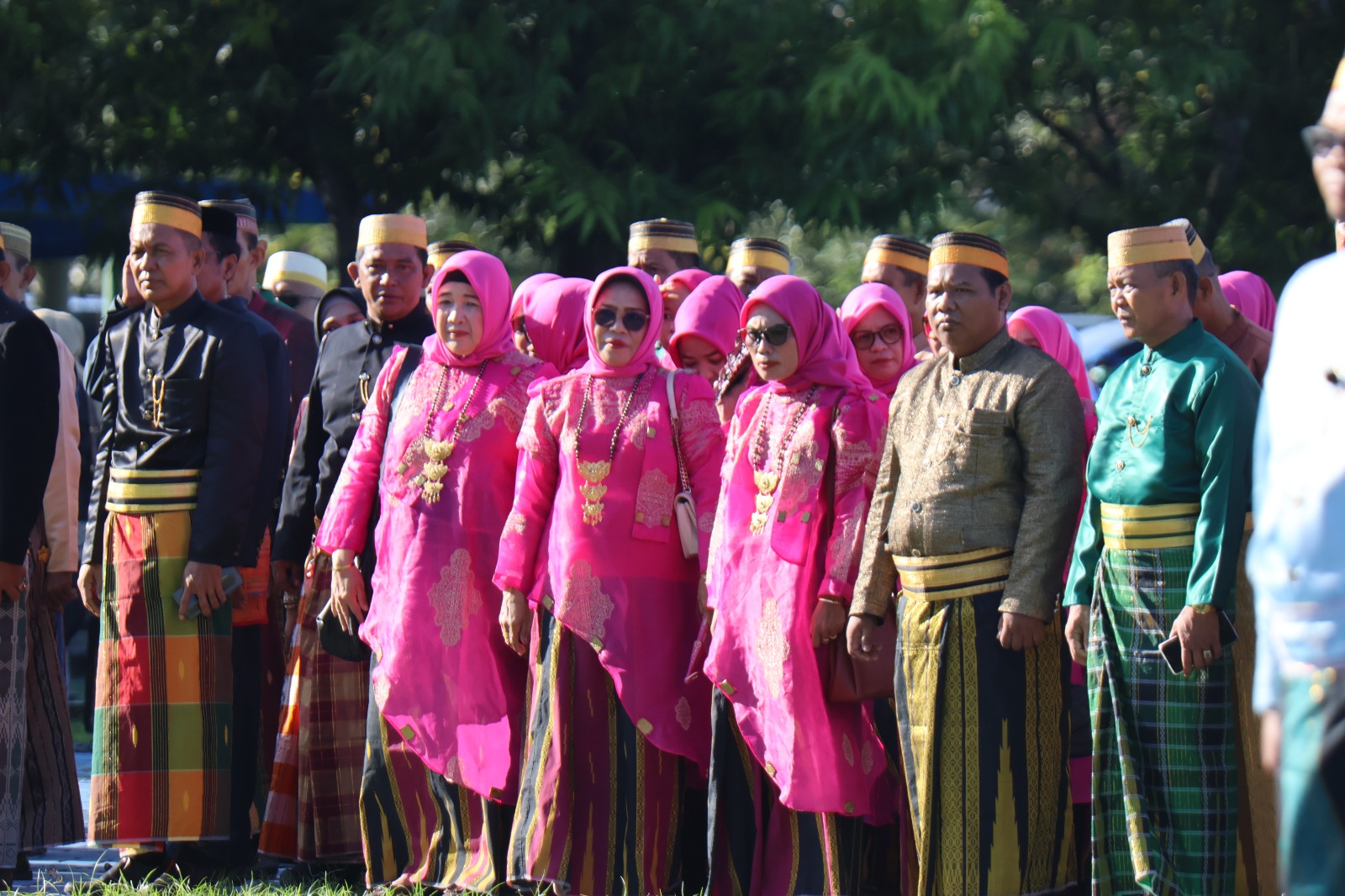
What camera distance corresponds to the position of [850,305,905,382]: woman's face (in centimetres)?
592

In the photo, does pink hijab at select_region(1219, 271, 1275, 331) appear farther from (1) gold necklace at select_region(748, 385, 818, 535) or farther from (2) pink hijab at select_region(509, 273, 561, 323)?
(2) pink hijab at select_region(509, 273, 561, 323)

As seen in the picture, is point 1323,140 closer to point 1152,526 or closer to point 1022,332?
point 1152,526

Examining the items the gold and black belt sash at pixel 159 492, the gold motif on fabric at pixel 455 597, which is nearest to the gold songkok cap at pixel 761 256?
the gold motif on fabric at pixel 455 597

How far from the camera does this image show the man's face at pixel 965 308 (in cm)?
478

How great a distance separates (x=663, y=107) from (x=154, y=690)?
646 cm

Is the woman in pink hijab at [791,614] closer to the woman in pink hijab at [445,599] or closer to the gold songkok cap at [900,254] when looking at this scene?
the woman in pink hijab at [445,599]

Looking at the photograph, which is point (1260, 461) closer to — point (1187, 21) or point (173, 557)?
point (173, 557)

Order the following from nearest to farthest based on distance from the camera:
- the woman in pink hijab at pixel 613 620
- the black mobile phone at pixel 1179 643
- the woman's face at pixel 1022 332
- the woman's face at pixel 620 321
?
1. the black mobile phone at pixel 1179 643
2. the woman in pink hijab at pixel 613 620
3. the woman's face at pixel 620 321
4. the woman's face at pixel 1022 332

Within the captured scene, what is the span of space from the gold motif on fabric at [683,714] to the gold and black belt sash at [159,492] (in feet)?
5.69

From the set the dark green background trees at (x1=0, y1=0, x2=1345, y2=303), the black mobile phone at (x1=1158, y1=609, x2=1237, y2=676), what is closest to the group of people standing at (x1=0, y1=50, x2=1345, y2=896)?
the black mobile phone at (x1=1158, y1=609, x2=1237, y2=676)

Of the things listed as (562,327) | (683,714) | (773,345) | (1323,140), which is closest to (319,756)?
(683,714)

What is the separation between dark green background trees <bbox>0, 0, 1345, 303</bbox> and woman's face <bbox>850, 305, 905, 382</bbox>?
435 centimetres

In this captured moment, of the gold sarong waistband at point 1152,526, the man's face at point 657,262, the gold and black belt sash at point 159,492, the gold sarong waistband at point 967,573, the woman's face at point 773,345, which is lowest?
the gold sarong waistband at point 967,573

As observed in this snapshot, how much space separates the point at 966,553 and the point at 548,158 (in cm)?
644
